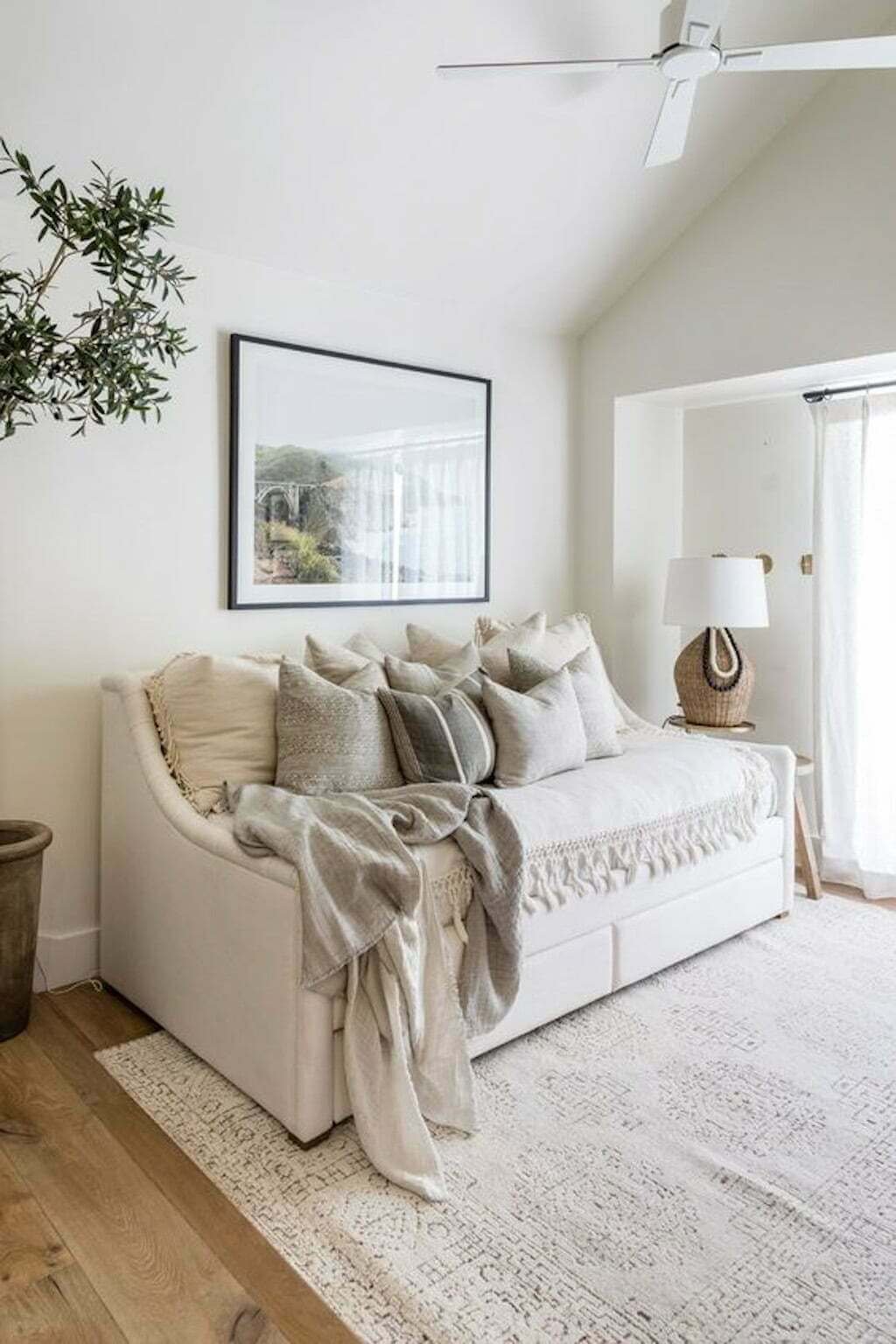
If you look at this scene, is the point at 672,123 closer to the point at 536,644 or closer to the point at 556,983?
the point at 536,644

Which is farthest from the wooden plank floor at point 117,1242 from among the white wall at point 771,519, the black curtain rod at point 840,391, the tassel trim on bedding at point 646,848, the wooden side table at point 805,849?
the black curtain rod at point 840,391

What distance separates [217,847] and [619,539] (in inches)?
106

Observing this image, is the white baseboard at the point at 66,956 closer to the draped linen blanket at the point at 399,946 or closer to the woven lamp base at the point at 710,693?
the draped linen blanket at the point at 399,946

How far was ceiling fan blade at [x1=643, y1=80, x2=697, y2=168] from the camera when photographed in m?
2.43

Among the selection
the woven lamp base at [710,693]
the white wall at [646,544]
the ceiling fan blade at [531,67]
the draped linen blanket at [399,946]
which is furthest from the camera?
the white wall at [646,544]

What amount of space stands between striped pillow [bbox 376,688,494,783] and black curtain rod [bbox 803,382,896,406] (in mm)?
2211

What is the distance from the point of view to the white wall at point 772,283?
3400 millimetres

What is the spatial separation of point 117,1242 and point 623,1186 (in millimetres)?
992

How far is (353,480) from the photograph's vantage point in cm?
357

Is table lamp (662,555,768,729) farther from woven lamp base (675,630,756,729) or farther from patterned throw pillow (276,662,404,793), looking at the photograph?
patterned throw pillow (276,662,404,793)

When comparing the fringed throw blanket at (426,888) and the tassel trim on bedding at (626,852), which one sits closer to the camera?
the fringed throw blanket at (426,888)

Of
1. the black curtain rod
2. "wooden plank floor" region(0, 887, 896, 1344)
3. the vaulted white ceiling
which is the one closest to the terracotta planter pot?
"wooden plank floor" region(0, 887, 896, 1344)

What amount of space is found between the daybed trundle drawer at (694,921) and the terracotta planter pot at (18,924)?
5.34ft

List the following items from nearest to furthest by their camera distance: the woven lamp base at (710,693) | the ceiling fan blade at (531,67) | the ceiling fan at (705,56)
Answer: the ceiling fan at (705,56)
the ceiling fan blade at (531,67)
the woven lamp base at (710,693)
